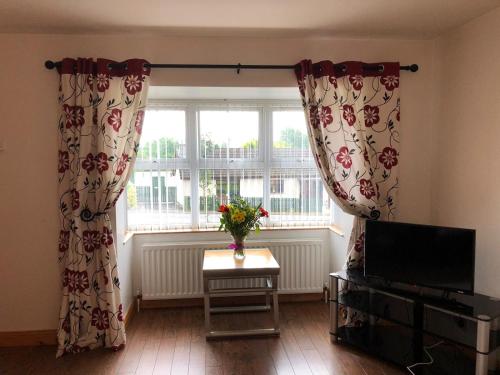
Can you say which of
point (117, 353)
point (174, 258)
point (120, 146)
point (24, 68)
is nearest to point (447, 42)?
point (120, 146)

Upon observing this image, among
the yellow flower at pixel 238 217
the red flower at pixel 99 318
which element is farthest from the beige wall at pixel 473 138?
the red flower at pixel 99 318

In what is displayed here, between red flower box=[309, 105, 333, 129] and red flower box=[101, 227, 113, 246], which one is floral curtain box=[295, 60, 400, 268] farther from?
red flower box=[101, 227, 113, 246]

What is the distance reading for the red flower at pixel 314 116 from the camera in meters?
2.88

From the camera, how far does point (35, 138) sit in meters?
2.79

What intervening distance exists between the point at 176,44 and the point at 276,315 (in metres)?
2.25

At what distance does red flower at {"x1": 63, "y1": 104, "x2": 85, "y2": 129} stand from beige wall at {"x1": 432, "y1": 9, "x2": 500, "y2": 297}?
2759 mm

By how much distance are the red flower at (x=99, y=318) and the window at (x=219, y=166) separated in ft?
3.04

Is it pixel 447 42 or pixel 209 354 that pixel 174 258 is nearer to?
pixel 209 354

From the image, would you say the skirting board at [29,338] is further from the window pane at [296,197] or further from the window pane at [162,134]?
the window pane at [296,197]

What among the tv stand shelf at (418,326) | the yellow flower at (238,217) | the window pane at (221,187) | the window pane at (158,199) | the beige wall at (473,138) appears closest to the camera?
the tv stand shelf at (418,326)

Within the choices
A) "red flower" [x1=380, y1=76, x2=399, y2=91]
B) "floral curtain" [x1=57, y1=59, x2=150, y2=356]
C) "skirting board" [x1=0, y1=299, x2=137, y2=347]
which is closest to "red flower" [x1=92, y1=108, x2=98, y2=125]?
"floral curtain" [x1=57, y1=59, x2=150, y2=356]

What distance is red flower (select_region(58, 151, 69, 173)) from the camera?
108 inches

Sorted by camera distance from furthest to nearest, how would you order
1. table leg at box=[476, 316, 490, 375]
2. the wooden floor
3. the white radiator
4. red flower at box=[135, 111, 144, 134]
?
the white radiator → red flower at box=[135, 111, 144, 134] → the wooden floor → table leg at box=[476, 316, 490, 375]

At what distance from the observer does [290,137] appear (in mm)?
3688
